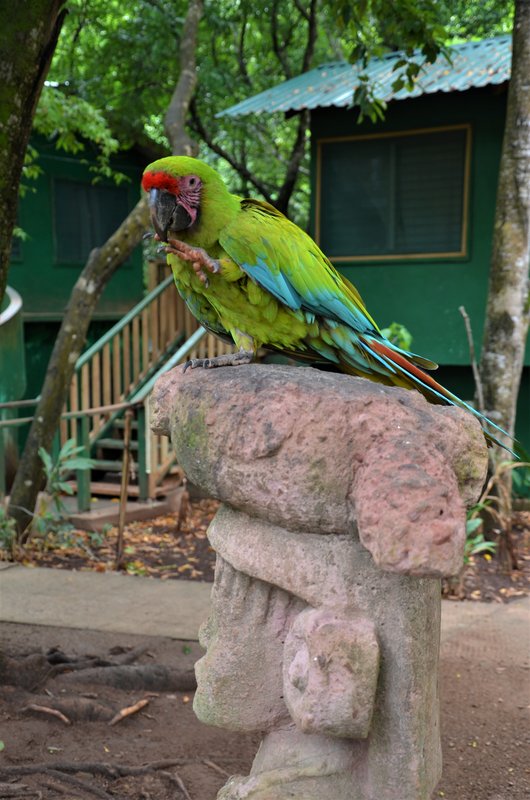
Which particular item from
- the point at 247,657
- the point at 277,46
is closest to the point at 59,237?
the point at 277,46

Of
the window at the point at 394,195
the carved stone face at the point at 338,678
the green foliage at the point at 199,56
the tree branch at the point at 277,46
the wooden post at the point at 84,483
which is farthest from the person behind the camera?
the tree branch at the point at 277,46

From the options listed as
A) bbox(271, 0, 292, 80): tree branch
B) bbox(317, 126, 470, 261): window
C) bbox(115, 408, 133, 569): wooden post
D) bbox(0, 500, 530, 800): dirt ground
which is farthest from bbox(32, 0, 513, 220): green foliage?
bbox(0, 500, 530, 800): dirt ground

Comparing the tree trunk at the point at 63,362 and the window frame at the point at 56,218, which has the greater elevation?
the window frame at the point at 56,218

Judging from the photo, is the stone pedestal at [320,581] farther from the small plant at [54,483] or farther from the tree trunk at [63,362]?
the tree trunk at [63,362]

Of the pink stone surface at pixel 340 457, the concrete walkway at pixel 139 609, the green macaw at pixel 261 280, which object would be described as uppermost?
the green macaw at pixel 261 280

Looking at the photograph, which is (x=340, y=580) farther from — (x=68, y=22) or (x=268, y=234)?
(x=68, y=22)

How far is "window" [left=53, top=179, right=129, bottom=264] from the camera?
13.6m

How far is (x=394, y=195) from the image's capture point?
31.2 ft

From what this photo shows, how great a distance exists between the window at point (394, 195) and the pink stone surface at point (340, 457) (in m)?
7.52

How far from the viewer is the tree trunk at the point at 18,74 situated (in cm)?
349

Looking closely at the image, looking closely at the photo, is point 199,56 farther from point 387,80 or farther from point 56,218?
point 387,80

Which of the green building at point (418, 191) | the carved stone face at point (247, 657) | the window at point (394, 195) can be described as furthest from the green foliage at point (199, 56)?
the carved stone face at point (247, 657)

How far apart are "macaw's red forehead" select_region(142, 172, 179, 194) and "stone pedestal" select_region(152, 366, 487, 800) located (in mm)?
665

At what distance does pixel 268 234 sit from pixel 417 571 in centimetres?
130
